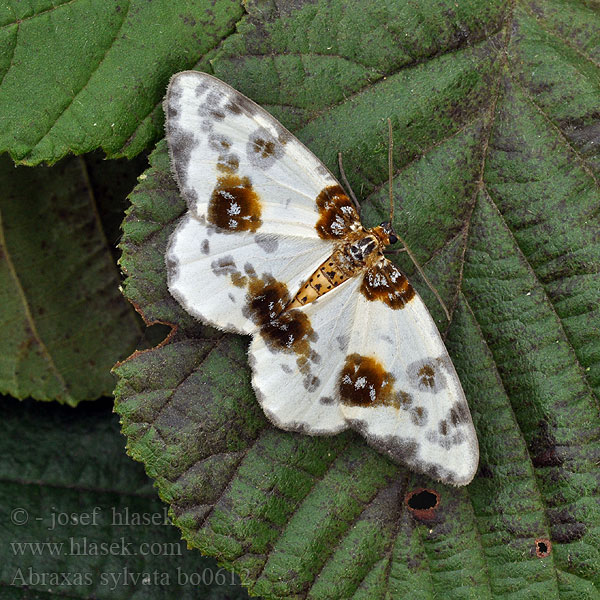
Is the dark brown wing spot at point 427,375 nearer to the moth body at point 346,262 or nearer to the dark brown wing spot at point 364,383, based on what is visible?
the dark brown wing spot at point 364,383

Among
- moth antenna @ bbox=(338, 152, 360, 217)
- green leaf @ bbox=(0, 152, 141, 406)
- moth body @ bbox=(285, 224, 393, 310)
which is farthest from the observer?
green leaf @ bbox=(0, 152, 141, 406)

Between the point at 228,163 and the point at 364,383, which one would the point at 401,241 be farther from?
the point at 228,163

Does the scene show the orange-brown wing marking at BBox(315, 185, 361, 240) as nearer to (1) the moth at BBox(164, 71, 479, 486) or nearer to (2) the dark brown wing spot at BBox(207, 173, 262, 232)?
(1) the moth at BBox(164, 71, 479, 486)

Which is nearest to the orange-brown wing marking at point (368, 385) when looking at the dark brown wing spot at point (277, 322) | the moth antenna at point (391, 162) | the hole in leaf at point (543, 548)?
the dark brown wing spot at point (277, 322)

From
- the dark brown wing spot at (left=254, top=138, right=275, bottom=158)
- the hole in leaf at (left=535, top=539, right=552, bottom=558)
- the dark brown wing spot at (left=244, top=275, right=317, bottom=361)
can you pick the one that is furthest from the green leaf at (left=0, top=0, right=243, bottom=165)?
the hole in leaf at (left=535, top=539, right=552, bottom=558)

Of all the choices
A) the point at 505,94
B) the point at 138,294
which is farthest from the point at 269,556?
the point at 505,94

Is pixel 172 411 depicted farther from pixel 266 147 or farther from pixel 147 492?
pixel 266 147
